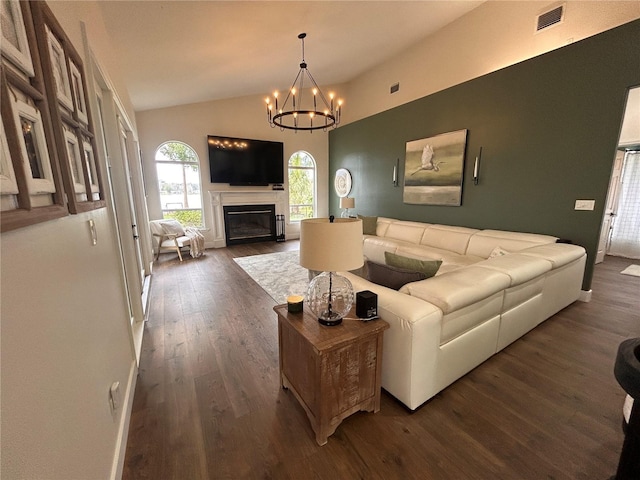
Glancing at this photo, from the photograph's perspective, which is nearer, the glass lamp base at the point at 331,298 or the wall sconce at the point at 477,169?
the glass lamp base at the point at 331,298

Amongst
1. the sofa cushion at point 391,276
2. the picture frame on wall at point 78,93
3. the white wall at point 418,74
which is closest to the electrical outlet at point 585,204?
the white wall at point 418,74

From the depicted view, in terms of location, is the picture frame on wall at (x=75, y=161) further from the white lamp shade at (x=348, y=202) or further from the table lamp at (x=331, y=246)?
the white lamp shade at (x=348, y=202)

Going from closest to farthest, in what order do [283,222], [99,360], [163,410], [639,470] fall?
[639,470] → [99,360] → [163,410] → [283,222]

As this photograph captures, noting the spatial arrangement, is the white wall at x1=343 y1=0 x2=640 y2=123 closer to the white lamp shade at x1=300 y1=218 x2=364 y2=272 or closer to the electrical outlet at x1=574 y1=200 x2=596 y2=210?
the electrical outlet at x1=574 y1=200 x2=596 y2=210

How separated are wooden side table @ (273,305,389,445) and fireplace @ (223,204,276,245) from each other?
528 centimetres

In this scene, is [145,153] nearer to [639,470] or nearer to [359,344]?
[359,344]

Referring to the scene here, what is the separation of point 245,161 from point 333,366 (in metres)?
5.93

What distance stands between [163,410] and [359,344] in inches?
54.1

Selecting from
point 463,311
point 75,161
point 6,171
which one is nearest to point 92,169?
point 75,161

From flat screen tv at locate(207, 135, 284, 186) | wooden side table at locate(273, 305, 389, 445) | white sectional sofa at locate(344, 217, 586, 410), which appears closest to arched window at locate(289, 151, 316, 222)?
flat screen tv at locate(207, 135, 284, 186)

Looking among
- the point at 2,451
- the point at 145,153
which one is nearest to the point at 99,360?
the point at 2,451

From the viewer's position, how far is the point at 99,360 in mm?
1270

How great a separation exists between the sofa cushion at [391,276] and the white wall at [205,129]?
5225 millimetres

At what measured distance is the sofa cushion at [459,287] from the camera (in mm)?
1646
